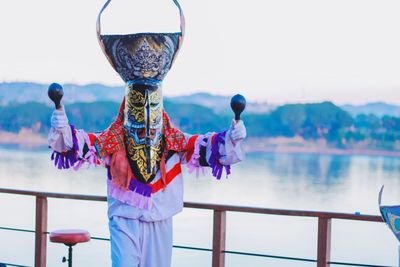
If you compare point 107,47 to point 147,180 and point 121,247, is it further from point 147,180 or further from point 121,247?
point 121,247

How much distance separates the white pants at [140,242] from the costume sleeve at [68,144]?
0.32m

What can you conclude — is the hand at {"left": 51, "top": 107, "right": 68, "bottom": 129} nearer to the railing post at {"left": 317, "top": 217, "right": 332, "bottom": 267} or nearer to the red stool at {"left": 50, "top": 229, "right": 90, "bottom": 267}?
the red stool at {"left": 50, "top": 229, "right": 90, "bottom": 267}

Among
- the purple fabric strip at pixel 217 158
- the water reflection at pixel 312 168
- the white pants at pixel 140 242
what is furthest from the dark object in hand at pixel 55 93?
the water reflection at pixel 312 168

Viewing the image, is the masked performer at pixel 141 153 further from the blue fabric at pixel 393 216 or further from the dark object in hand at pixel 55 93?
the blue fabric at pixel 393 216

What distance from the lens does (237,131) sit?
14.2 feet

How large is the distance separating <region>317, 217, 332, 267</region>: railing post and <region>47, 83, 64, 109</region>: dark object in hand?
1.56 m

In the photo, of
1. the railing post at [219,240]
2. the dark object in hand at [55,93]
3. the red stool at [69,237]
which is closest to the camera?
the dark object in hand at [55,93]

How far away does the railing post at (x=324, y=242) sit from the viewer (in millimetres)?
4930

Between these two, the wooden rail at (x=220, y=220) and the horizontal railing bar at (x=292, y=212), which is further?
the wooden rail at (x=220, y=220)

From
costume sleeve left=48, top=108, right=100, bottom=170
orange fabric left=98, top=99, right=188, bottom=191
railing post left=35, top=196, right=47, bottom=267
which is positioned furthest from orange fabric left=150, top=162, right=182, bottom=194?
railing post left=35, top=196, right=47, bottom=267

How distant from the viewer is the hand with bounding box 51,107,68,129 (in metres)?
4.23

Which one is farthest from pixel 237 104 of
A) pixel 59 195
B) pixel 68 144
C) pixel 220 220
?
pixel 59 195

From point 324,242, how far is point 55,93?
168cm

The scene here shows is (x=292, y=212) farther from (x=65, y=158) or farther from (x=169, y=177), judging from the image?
(x=65, y=158)
